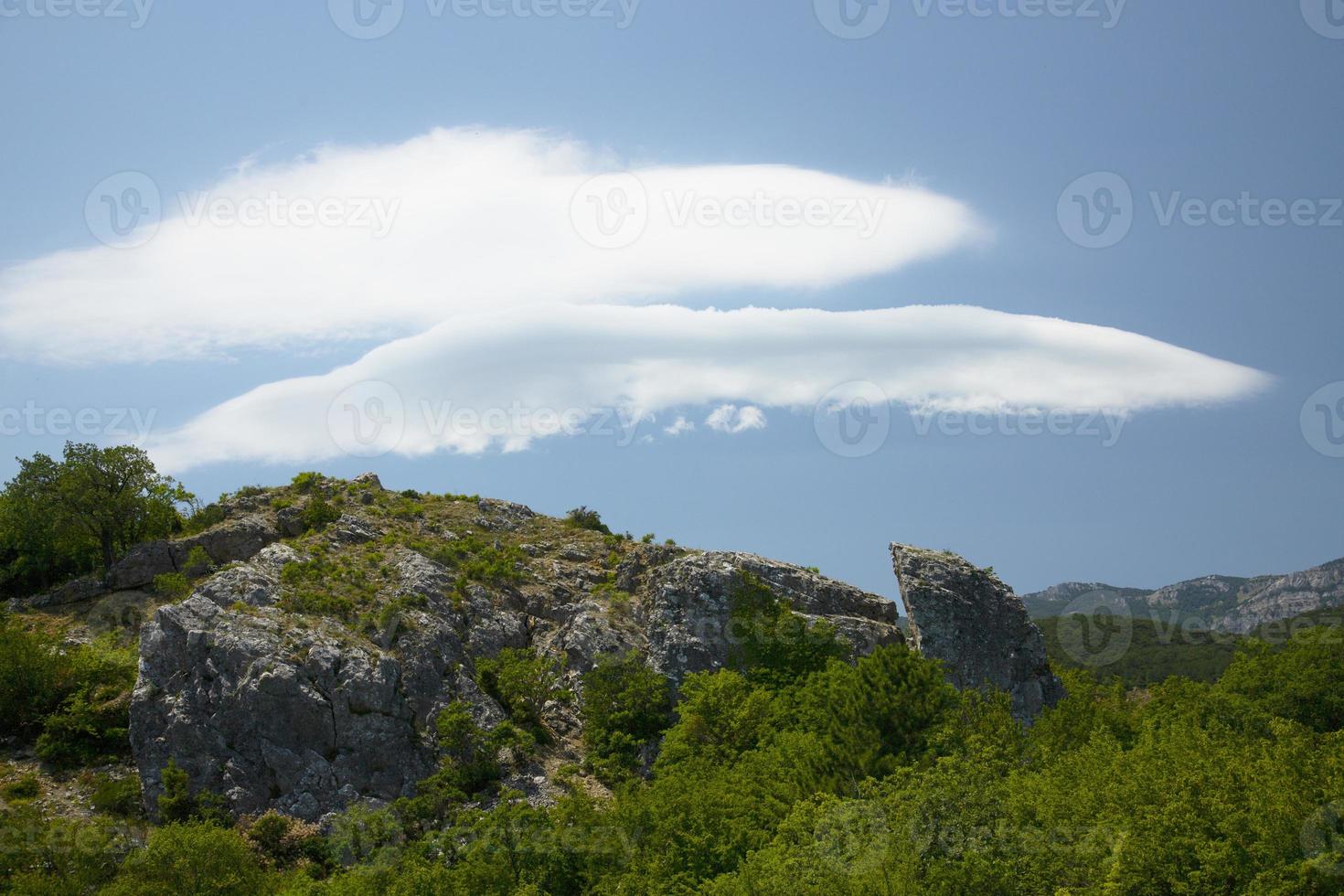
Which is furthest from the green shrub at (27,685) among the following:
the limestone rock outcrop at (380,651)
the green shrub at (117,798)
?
the green shrub at (117,798)

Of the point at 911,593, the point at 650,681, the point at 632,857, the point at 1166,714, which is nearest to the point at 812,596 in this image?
the point at 911,593

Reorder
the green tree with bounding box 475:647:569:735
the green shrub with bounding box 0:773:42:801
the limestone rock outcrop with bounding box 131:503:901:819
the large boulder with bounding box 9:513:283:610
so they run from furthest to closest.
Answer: the large boulder with bounding box 9:513:283:610 < the green tree with bounding box 475:647:569:735 < the limestone rock outcrop with bounding box 131:503:901:819 < the green shrub with bounding box 0:773:42:801

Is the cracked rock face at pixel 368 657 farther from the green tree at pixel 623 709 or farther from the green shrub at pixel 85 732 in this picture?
the green shrub at pixel 85 732

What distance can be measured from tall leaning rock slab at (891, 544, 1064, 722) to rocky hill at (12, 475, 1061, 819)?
181 millimetres

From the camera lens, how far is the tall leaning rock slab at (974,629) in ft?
280

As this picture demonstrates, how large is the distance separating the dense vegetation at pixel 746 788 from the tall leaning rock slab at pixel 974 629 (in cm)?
480

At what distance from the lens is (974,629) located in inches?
3425

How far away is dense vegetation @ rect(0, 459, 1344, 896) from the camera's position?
1866 inches

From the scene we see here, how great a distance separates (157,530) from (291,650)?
35.8 metres

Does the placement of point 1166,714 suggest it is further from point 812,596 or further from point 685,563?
point 685,563

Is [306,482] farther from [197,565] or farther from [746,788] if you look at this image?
[746,788]

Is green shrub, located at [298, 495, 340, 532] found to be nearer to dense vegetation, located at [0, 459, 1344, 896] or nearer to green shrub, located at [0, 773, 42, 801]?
dense vegetation, located at [0, 459, 1344, 896]

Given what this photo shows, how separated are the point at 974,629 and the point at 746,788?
32855mm

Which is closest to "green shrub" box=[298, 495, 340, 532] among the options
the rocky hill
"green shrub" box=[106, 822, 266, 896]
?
the rocky hill
